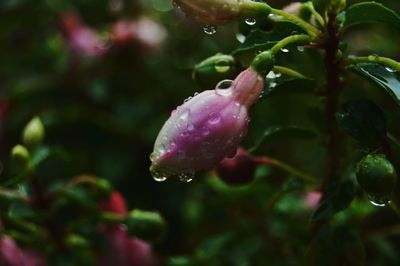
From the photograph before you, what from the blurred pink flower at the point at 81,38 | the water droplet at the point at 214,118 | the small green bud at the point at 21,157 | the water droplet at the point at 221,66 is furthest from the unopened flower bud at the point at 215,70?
the blurred pink flower at the point at 81,38

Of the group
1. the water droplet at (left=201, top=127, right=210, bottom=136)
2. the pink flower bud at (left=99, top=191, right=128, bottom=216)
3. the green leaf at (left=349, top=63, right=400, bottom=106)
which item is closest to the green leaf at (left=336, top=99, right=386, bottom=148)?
the green leaf at (left=349, top=63, right=400, bottom=106)

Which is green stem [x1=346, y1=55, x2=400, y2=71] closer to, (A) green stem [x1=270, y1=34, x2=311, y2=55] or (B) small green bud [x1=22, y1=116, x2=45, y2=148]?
(A) green stem [x1=270, y1=34, x2=311, y2=55]

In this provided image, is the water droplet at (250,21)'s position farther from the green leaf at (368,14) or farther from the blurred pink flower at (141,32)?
the blurred pink flower at (141,32)

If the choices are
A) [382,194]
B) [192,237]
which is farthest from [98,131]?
[382,194]

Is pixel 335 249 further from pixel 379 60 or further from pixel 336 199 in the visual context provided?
pixel 379 60

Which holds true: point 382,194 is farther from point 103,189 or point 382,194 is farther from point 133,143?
point 133,143

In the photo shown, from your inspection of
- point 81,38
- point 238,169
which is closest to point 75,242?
point 238,169
